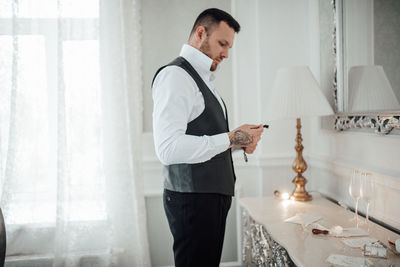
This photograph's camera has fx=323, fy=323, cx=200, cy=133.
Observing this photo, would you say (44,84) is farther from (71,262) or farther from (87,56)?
(71,262)

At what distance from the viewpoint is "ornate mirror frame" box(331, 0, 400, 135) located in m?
1.42

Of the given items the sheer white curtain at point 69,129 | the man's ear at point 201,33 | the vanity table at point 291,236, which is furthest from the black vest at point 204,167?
the sheer white curtain at point 69,129

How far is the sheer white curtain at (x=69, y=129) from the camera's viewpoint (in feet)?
6.88

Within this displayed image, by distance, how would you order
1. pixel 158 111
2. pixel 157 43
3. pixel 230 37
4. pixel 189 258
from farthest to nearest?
pixel 157 43
pixel 230 37
pixel 189 258
pixel 158 111

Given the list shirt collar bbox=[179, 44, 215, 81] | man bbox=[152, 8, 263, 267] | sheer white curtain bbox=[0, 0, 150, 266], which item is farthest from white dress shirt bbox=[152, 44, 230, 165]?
sheer white curtain bbox=[0, 0, 150, 266]

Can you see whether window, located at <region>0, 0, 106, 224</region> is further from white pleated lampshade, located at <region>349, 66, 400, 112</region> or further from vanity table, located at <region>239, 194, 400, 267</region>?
white pleated lampshade, located at <region>349, 66, 400, 112</region>

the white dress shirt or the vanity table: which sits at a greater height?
the white dress shirt

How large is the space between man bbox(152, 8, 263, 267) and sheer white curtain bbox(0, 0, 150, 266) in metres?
0.84

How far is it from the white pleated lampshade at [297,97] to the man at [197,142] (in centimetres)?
50

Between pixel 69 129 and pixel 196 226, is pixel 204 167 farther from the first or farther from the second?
pixel 69 129

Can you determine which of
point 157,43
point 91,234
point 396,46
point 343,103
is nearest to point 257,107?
point 343,103

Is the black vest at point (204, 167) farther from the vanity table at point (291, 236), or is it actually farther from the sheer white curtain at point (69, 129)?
the sheer white curtain at point (69, 129)

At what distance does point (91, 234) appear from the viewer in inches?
86.6

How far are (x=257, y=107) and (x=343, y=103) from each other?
0.66 metres
